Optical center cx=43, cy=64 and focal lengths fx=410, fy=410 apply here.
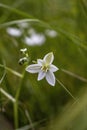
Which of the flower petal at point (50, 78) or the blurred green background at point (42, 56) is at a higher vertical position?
the flower petal at point (50, 78)

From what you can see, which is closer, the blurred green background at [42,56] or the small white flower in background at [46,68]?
the small white flower in background at [46,68]

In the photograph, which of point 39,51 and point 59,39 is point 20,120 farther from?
point 59,39

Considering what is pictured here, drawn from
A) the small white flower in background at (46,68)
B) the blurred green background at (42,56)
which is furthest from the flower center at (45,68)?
the blurred green background at (42,56)

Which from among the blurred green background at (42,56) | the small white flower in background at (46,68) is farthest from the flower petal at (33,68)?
the blurred green background at (42,56)

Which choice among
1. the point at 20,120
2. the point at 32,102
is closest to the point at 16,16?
the point at 32,102

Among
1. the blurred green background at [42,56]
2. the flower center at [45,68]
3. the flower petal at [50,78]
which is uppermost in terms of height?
the flower center at [45,68]

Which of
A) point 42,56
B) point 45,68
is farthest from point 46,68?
point 42,56

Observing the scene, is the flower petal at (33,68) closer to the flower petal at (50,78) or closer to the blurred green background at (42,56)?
the flower petal at (50,78)

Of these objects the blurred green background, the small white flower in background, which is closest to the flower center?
the small white flower in background

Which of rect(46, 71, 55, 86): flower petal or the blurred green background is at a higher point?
rect(46, 71, 55, 86): flower petal

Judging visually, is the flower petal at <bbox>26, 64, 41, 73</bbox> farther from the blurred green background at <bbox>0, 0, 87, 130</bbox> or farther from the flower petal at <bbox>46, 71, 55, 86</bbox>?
the blurred green background at <bbox>0, 0, 87, 130</bbox>
